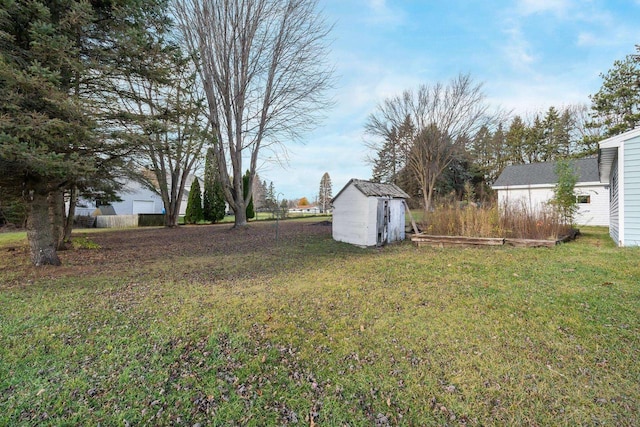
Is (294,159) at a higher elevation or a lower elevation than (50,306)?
higher

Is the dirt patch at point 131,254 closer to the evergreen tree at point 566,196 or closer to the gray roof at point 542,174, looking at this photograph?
the evergreen tree at point 566,196

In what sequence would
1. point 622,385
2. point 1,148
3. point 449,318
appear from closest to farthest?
point 622,385, point 449,318, point 1,148

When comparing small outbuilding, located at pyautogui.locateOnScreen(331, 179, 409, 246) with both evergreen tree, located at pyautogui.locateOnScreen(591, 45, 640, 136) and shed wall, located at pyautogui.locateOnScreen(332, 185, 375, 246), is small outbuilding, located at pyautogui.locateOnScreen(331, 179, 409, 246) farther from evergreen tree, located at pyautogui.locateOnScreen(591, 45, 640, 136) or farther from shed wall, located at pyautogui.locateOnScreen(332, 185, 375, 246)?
evergreen tree, located at pyautogui.locateOnScreen(591, 45, 640, 136)

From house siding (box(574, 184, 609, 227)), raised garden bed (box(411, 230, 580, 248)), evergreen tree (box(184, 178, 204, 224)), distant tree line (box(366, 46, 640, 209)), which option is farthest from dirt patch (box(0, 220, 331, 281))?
house siding (box(574, 184, 609, 227))

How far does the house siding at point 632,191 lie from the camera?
22.9 ft

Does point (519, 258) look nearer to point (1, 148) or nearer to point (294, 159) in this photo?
point (1, 148)

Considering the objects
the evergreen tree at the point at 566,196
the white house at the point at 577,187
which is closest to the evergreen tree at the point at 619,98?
the white house at the point at 577,187

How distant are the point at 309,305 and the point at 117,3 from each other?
681 centimetres

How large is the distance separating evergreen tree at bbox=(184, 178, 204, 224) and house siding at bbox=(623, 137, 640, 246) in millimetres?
22813

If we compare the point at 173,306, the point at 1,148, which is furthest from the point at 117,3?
the point at 173,306

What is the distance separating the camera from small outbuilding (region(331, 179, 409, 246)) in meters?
9.11

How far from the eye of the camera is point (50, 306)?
379cm

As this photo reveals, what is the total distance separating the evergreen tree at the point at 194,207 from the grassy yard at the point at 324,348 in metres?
17.1

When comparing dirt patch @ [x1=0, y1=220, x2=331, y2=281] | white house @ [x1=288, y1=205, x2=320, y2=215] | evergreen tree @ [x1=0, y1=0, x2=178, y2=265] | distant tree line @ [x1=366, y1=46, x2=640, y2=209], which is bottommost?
dirt patch @ [x1=0, y1=220, x2=331, y2=281]
